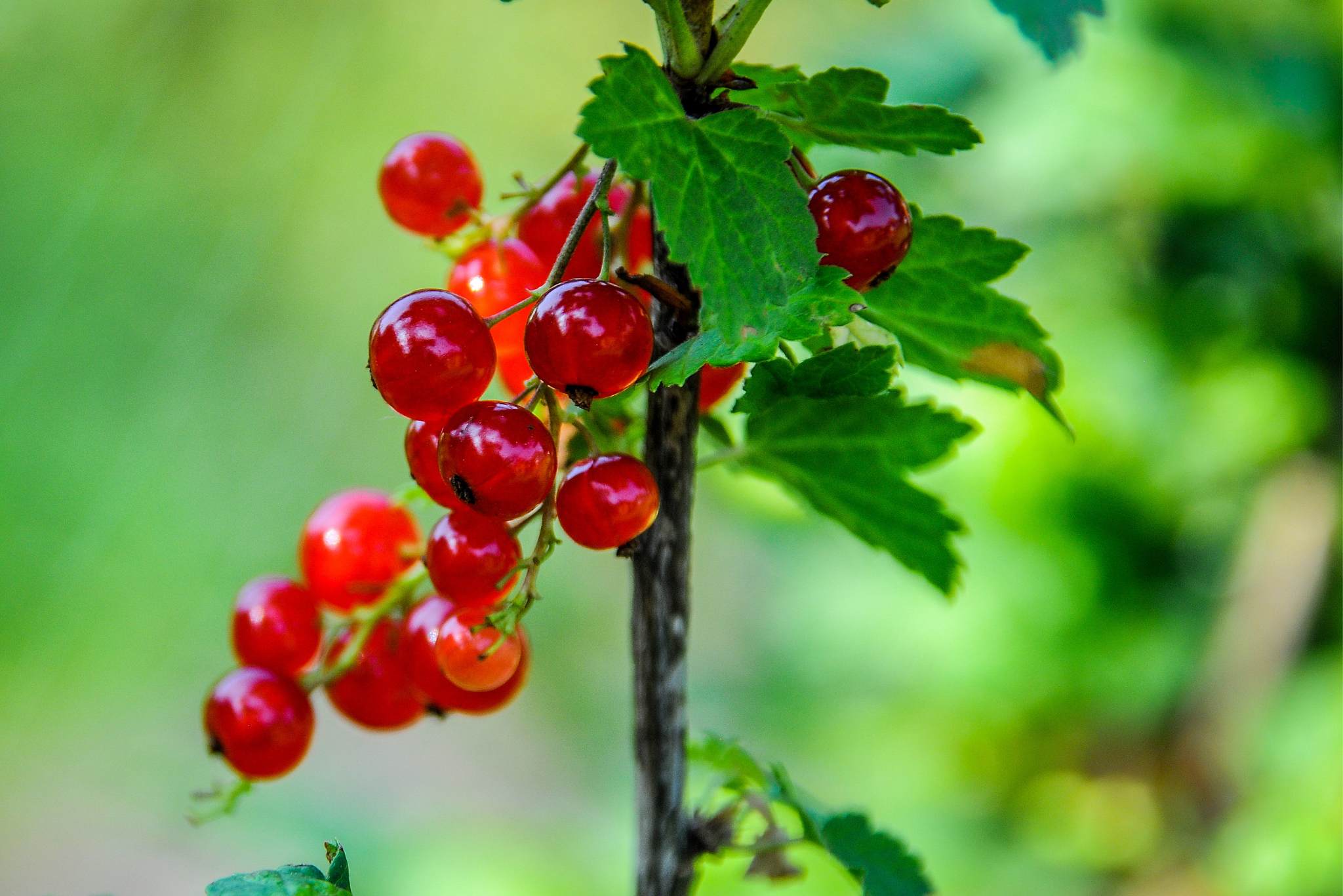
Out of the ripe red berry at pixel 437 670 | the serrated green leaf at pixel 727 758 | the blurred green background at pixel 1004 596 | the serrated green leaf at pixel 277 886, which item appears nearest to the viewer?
the serrated green leaf at pixel 277 886

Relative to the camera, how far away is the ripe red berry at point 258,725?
64 cm

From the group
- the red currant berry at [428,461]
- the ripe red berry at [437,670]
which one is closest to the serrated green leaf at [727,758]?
the ripe red berry at [437,670]

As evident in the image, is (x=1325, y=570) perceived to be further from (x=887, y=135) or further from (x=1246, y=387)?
(x=887, y=135)

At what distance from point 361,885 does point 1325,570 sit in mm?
1930

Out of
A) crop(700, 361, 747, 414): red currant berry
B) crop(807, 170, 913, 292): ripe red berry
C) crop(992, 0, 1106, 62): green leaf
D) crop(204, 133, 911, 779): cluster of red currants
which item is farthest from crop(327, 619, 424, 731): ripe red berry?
crop(992, 0, 1106, 62): green leaf

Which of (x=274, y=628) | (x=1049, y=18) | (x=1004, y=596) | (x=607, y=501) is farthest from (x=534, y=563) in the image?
(x=1004, y=596)

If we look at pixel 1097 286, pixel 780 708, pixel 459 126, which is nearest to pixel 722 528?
pixel 780 708

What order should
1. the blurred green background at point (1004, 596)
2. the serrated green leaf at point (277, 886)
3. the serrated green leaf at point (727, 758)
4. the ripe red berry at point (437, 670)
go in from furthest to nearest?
1. the blurred green background at point (1004, 596)
2. the serrated green leaf at point (727, 758)
3. the ripe red berry at point (437, 670)
4. the serrated green leaf at point (277, 886)

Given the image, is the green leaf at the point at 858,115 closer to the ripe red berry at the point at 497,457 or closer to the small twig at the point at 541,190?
the small twig at the point at 541,190

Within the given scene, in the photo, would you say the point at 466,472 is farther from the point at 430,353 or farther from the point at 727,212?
the point at 727,212

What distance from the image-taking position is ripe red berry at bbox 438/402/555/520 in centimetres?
48

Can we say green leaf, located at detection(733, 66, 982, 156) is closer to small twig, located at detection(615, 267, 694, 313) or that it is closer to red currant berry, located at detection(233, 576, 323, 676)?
small twig, located at detection(615, 267, 694, 313)

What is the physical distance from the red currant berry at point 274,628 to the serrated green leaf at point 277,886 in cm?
20

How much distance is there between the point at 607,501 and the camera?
51 cm
